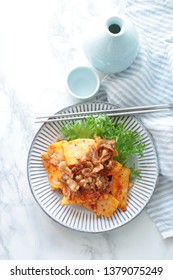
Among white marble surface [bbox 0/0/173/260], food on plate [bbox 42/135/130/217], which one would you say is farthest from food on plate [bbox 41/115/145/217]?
white marble surface [bbox 0/0/173/260]

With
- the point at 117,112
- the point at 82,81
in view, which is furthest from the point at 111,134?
the point at 82,81

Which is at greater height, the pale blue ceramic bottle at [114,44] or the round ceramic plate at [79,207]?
the pale blue ceramic bottle at [114,44]

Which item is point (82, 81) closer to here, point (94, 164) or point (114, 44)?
point (114, 44)

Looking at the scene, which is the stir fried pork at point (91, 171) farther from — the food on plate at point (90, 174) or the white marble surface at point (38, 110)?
the white marble surface at point (38, 110)

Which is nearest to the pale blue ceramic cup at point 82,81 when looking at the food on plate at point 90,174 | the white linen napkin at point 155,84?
the white linen napkin at point 155,84
